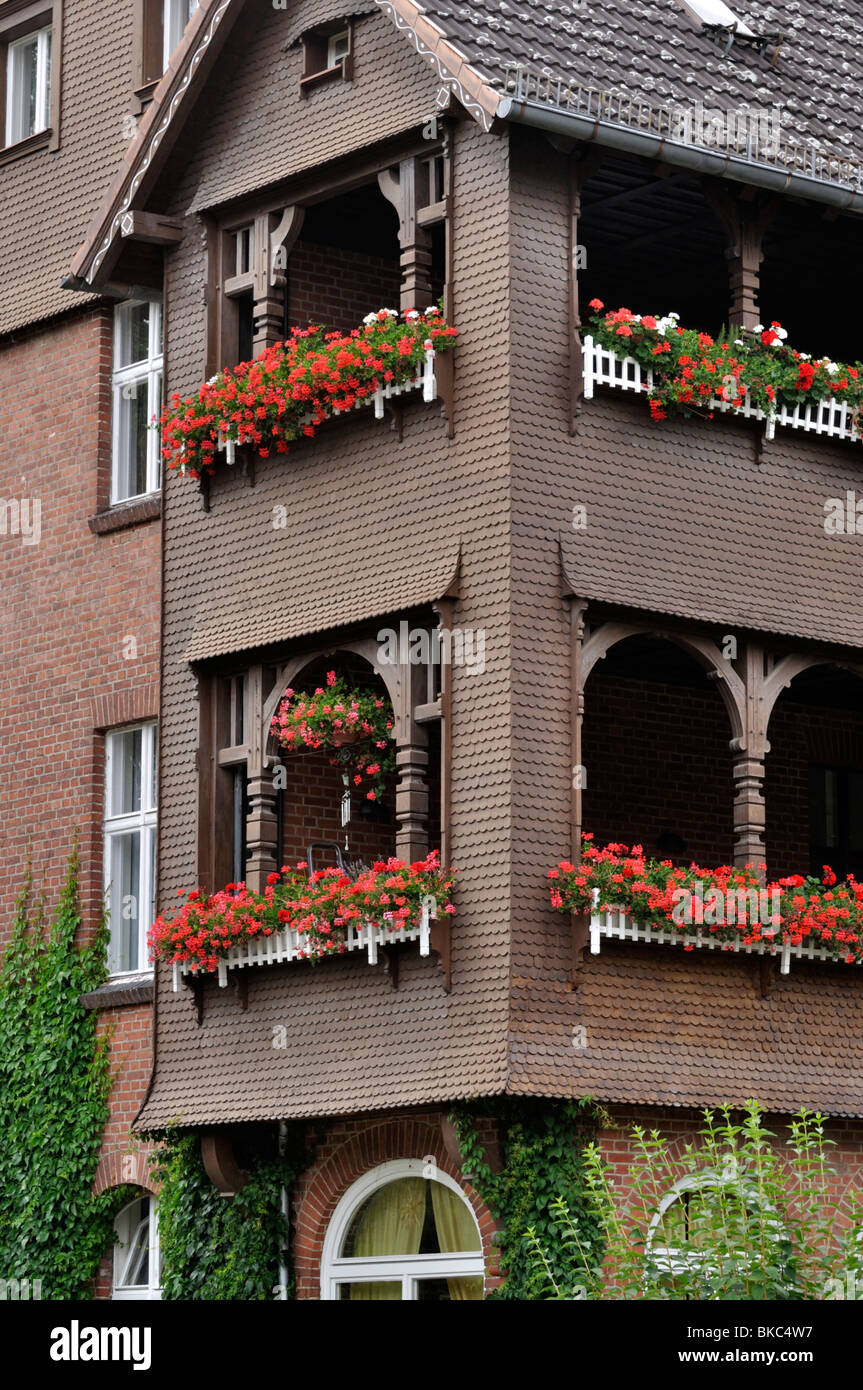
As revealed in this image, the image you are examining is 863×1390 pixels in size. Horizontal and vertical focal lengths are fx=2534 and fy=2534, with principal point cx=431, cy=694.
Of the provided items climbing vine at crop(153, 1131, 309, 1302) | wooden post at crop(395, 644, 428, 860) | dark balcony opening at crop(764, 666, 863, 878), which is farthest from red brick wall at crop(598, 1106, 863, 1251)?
dark balcony opening at crop(764, 666, 863, 878)

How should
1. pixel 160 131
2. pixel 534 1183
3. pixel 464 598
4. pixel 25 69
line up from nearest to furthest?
pixel 534 1183 < pixel 464 598 < pixel 160 131 < pixel 25 69

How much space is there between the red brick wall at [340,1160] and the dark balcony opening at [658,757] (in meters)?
3.08

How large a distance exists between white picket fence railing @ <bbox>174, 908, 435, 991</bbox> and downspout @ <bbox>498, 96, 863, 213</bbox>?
15.8ft

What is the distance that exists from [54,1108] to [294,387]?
5.97 meters

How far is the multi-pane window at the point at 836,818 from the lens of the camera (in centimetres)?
2012

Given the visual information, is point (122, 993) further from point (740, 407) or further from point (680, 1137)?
point (740, 407)

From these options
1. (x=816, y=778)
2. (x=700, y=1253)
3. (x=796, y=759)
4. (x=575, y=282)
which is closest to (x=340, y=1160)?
(x=796, y=759)

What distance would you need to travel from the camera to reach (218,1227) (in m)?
17.1

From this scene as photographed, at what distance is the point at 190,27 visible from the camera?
1811cm

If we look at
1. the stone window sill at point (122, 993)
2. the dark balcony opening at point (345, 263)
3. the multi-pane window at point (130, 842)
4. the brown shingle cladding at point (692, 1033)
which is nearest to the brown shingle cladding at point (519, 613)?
the brown shingle cladding at point (692, 1033)
